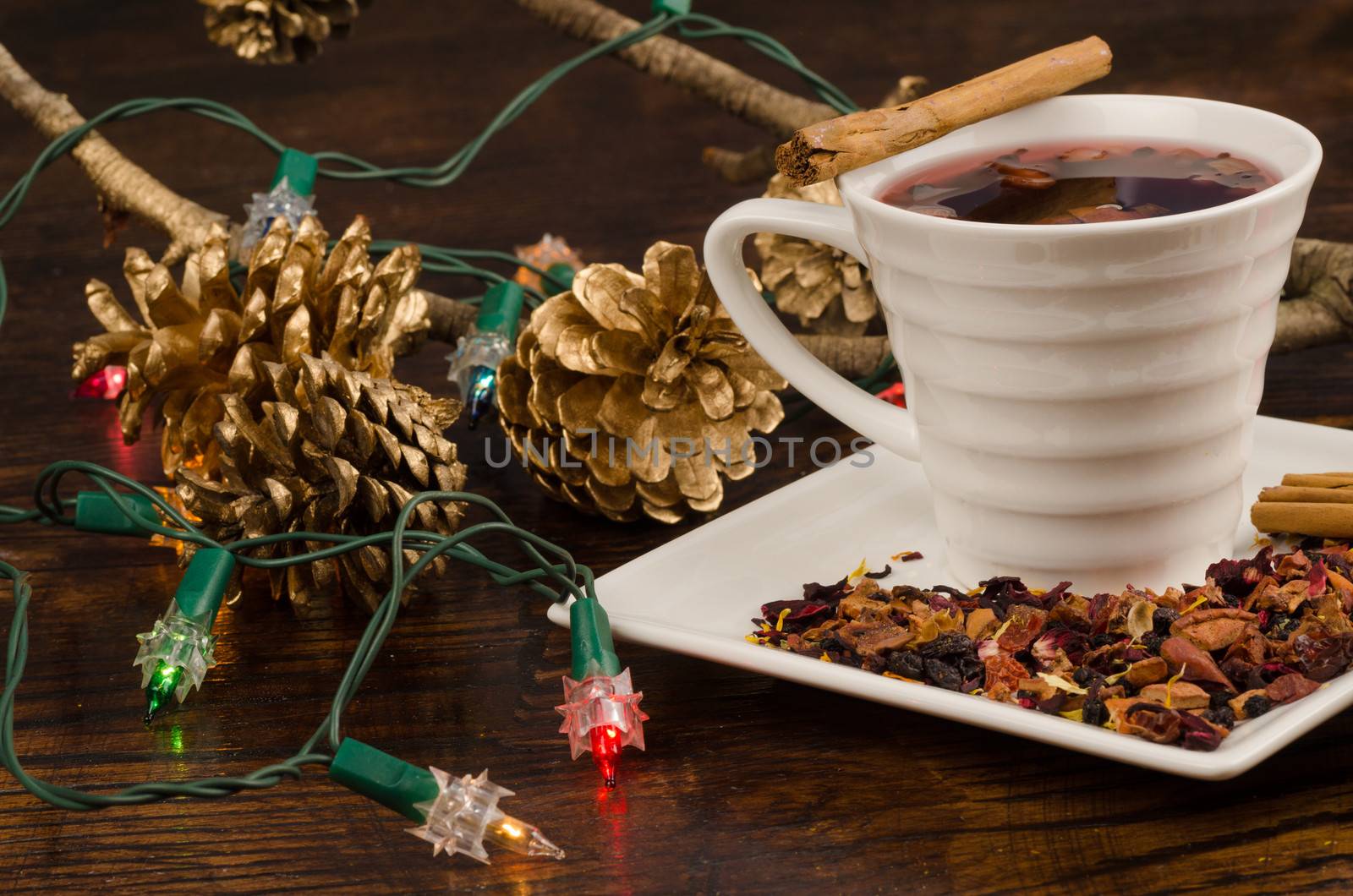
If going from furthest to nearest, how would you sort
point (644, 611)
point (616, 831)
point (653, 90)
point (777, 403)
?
point (653, 90) < point (777, 403) < point (644, 611) < point (616, 831)

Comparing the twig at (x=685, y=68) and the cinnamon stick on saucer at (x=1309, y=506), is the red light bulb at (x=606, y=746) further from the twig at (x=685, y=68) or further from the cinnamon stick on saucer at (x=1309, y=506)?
the twig at (x=685, y=68)

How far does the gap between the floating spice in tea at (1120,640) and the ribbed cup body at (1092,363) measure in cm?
3

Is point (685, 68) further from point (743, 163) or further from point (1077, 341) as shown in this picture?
point (1077, 341)

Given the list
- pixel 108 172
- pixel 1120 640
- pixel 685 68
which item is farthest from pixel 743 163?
pixel 1120 640

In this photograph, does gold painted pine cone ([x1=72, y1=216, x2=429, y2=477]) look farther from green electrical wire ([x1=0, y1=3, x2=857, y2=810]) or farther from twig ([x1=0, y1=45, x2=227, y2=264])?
twig ([x1=0, y1=45, x2=227, y2=264])

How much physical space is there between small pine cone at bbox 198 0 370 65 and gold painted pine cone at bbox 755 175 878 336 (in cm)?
31

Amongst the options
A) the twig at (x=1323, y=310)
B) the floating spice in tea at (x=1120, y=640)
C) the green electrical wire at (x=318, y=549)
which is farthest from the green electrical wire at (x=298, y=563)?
the twig at (x=1323, y=310)

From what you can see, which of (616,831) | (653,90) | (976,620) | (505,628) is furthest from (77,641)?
(653,90)

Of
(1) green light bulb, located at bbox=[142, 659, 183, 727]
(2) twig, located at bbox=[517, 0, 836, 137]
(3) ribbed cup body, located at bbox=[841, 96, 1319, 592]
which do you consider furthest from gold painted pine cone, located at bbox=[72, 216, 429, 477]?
(2) twig, located at bbox=[517, 0, 836, 137]

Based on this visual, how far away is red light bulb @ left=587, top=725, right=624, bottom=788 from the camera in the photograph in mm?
611

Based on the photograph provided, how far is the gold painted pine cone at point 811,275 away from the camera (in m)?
0.98

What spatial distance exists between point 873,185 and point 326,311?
29 cm

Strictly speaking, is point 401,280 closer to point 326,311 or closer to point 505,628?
point 326,311

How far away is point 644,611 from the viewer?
0.70 metres
